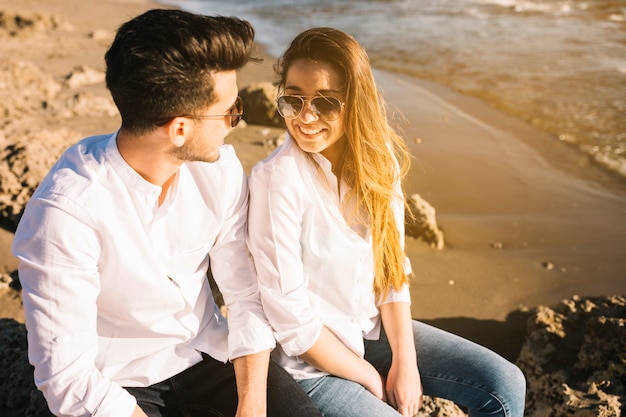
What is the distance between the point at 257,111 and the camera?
23.8 ft

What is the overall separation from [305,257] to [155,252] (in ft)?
2.32

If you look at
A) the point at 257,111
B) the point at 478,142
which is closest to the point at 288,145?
the point at 257,111

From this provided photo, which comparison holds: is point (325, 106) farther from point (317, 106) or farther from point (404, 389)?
point (404, 389)

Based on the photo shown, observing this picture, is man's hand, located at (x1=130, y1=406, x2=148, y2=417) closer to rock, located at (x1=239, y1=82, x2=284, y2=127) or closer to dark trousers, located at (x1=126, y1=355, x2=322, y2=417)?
dark trousers, located at (x1=126, y1=355, x2=322, y2=417)

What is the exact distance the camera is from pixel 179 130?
7.32 ft

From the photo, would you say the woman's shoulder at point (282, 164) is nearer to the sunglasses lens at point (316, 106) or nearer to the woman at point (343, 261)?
the woman at point (343, 261)

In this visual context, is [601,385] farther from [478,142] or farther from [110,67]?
[478,142]

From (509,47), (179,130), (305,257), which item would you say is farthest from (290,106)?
(509,47)

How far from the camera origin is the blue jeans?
2.40 m

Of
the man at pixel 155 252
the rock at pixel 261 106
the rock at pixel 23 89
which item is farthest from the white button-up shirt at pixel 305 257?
the rock at pixel 23 89

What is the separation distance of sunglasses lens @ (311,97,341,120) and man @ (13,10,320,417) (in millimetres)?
363

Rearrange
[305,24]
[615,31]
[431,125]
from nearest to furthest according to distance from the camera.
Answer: [431,125]
[615,31]
[305,24]

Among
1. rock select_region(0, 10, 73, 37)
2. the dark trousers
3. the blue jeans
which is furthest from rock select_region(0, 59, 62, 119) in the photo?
the blue jeans

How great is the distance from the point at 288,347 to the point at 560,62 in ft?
33.8
